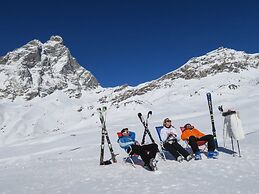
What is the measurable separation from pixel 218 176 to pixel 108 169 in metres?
3.76

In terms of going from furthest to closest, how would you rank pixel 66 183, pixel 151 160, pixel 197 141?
pixel 197 141, pixel 151 160, pixel 66 183

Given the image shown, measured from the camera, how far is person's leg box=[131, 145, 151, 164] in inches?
416

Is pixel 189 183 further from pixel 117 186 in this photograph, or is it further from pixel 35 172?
pixel 35 172

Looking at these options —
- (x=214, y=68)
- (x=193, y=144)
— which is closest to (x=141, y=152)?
(x=193, y=144)

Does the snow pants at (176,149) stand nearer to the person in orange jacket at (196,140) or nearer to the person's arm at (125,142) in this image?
the person in orange jacket at (196,140)

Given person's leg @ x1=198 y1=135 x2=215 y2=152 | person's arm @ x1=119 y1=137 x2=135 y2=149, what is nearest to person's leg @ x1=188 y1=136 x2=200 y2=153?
person's leg @ x1=198 y1=135 x2=215 y2=152

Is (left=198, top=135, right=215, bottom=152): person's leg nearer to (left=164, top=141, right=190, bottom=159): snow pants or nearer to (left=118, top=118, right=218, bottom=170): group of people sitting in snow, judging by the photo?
(left=118, top=118, right=218, bottom=170): group of people sitting in snow

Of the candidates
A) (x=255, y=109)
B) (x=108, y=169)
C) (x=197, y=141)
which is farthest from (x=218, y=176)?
(x=255, y=109)

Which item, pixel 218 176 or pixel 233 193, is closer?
pixel 233 193

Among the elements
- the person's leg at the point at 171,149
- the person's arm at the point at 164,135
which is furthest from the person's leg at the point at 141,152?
the person's arm at the point at 164,135

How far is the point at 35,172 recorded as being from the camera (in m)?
11.6

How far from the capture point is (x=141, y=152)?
1092 centimetres

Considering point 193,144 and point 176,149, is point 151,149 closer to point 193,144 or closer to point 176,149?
point 176,149

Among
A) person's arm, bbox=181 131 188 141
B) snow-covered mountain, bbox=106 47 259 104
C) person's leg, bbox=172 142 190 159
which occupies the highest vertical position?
snow-covered mountain, bbox=106 47 259 104
